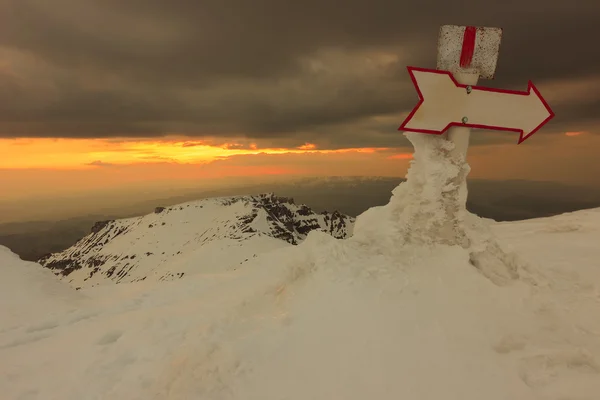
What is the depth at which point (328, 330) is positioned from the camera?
6.21 meters

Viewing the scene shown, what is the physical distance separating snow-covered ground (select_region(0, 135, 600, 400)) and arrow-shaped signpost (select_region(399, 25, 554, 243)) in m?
1.11

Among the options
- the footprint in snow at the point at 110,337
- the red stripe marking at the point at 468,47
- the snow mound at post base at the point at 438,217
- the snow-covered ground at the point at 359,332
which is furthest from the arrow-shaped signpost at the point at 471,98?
the footprint in snow at the point at 110,337

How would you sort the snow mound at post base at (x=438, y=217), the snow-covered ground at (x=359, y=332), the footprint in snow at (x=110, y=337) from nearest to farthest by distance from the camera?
1. the snow-covered ground at (x=359, y=332)
2. the footprint in snow at (x=110, y=337)
3. the snow mound at post base at (x=438, y=217)

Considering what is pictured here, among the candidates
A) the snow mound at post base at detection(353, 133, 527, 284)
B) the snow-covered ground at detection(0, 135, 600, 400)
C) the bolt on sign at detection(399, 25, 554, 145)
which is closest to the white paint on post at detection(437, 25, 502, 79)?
the bolt on sign at detection(399, 25, 554, 145)

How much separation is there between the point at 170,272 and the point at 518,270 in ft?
395

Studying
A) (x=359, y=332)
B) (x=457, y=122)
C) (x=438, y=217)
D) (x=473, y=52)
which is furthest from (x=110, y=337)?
(x=473, y=52)

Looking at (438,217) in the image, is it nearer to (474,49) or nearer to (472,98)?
(472,98)

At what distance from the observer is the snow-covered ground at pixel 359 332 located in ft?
17.8

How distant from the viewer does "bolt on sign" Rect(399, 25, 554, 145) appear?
301 inches

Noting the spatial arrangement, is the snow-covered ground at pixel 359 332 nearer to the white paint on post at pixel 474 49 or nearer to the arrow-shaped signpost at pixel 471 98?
the arrow-shaped signpost at pixel 471 98

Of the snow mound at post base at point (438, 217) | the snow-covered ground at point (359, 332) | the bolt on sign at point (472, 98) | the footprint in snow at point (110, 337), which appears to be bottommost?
the footprint in snow at point (110, 337)

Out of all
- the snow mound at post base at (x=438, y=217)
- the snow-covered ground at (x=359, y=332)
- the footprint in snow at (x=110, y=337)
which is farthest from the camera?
the snow mound at post base at (x=438, y=217)

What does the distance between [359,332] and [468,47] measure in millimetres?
6533

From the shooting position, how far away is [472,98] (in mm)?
7742
